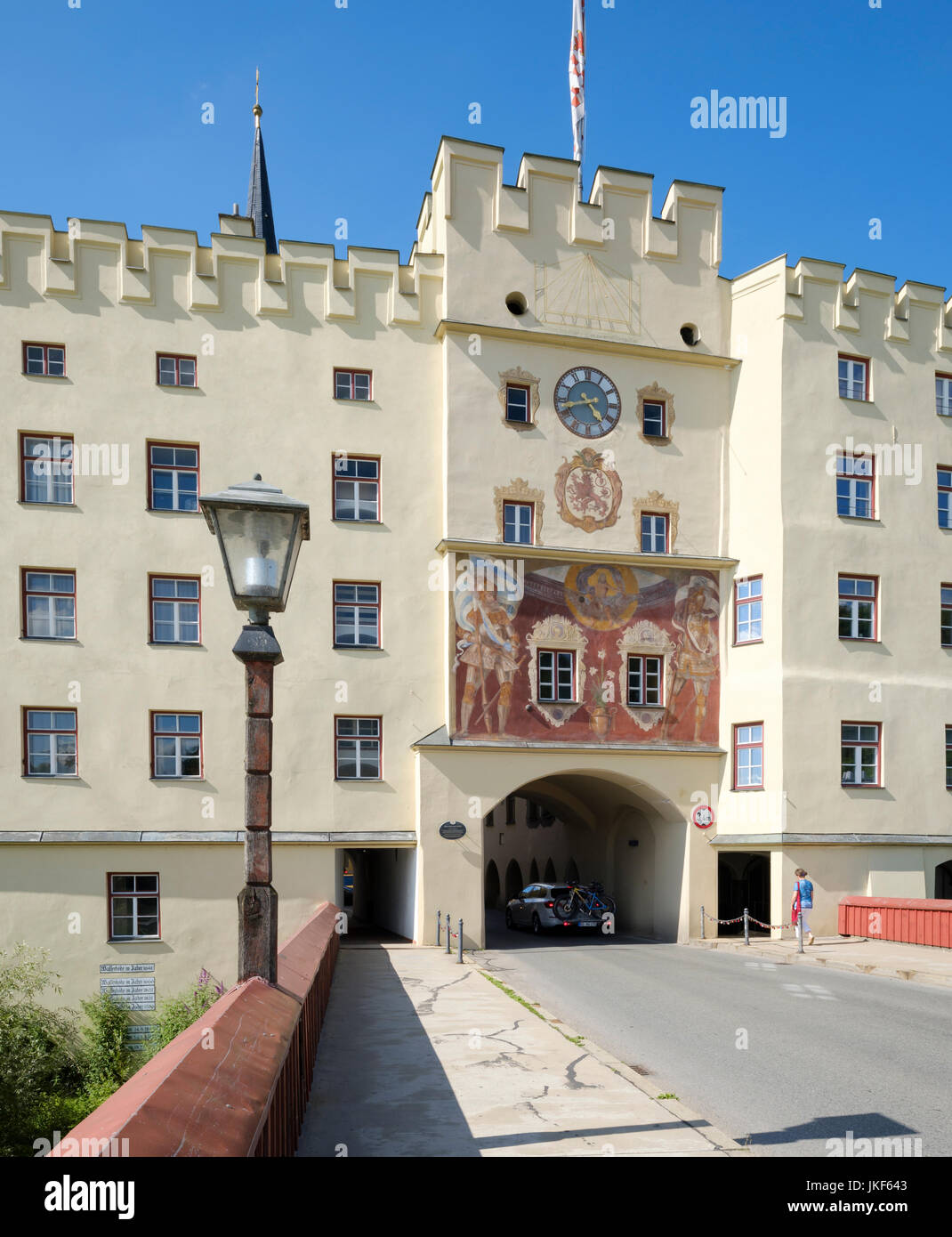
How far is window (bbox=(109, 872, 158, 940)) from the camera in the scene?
82.3 feet

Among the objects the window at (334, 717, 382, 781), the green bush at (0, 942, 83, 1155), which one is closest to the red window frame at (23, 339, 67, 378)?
the window at (334, 717, 382, 781)

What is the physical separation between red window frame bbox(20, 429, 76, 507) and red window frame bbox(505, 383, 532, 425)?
34.2ft

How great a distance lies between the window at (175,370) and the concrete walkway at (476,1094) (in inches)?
669

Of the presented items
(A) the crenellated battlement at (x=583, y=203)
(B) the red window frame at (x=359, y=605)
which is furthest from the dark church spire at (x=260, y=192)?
(B) the red window frame at (x=359, y=605)

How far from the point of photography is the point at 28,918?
24.6 meters

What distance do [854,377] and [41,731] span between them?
21964 mm

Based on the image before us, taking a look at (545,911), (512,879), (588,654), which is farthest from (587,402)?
(512,879)

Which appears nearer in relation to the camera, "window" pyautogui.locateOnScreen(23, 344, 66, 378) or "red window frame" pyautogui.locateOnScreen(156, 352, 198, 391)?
"window" pyautogui.locateOnScreen(23, 344, 66, 378)

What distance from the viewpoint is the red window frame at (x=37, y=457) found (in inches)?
1013

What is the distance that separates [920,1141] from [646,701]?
66.3 ft

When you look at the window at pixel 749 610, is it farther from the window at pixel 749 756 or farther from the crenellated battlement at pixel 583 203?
the crenellated battlement at pixel 583 203

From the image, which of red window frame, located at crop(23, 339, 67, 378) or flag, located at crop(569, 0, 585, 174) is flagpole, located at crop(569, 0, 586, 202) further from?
red window frame, located at crop(23, 339, 67, 378)

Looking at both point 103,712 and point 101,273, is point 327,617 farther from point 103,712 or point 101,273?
point 101,273
